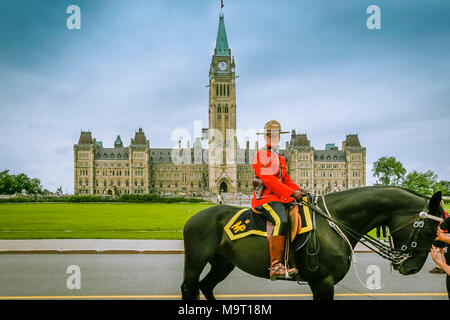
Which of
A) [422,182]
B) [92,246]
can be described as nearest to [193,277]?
[92,246]

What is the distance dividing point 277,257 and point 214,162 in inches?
4716

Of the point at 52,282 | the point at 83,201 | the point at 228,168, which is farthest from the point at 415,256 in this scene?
the point at 228,168

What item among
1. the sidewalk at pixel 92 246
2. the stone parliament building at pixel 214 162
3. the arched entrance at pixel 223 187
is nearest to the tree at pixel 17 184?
the stone parliament building at pixel 214 162

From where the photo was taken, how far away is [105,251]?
1296cm

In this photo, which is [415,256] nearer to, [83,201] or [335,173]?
[83,201]

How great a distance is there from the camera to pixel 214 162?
124875mm

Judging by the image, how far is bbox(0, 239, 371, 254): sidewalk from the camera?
42.3 ft

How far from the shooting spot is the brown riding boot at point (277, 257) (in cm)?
512

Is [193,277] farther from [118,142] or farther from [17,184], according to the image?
[118,142]

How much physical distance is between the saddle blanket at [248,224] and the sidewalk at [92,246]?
785cm

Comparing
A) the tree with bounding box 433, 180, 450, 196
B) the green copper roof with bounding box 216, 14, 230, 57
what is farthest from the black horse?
the green copper roof with bounding box 216, 14, 230, 57

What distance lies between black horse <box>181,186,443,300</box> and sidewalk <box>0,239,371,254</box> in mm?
7651

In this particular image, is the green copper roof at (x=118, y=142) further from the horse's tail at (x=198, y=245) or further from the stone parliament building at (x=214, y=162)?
the horse's tail at (x=198, y=245)
